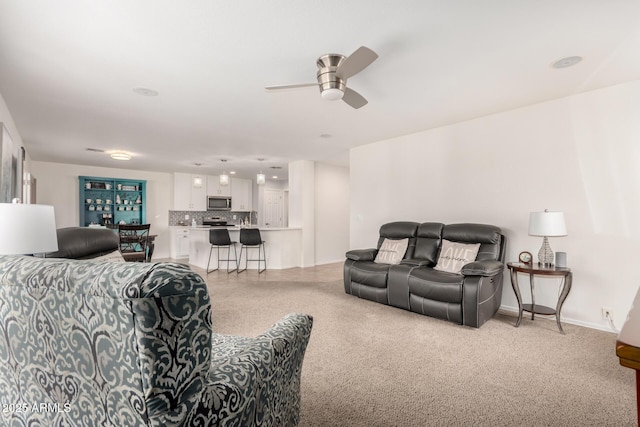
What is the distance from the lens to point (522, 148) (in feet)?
12.0

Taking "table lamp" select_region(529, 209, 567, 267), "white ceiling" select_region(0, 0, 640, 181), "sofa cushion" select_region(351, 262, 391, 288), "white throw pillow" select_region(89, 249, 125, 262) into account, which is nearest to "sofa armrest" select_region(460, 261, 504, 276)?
"table lamp" select_region(529, 209, 567, 267)

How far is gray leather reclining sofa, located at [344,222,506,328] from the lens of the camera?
3098 mm

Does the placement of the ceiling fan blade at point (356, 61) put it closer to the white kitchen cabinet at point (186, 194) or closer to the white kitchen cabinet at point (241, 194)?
the white kitchen cabinet at point (186, 194)

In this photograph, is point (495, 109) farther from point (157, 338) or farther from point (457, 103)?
point (157, 338)

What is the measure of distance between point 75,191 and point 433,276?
831cm

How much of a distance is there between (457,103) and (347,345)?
2893 millimetres

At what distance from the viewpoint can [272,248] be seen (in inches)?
262

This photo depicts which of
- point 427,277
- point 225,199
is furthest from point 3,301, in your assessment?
point 225,199

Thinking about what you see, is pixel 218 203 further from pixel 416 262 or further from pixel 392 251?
pixel 416 262

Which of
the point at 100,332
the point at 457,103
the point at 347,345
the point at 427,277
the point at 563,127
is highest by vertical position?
the point at 457,103

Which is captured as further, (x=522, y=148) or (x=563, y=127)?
(x=522, y=148)

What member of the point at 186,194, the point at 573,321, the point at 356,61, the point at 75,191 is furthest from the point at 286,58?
the point at 75,191

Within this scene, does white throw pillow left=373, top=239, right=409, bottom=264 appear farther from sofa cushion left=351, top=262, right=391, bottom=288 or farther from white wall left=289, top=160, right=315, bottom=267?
white wall left=289, top=160, right=315, bottom=267

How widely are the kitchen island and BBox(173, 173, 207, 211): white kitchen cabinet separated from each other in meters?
1.95
